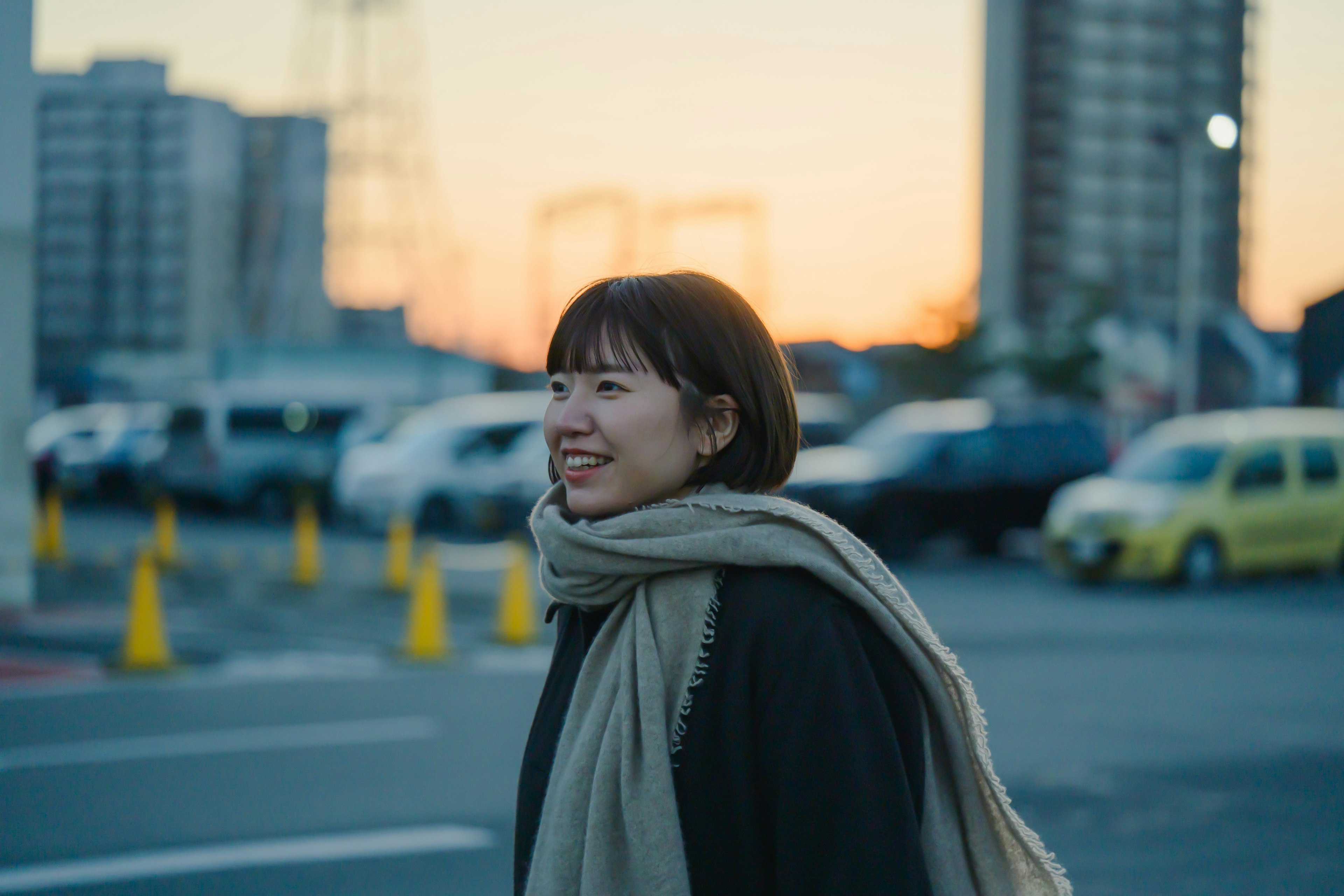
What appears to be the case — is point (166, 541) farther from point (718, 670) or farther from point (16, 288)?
point (718, 670)

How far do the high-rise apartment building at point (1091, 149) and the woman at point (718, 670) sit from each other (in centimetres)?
8113

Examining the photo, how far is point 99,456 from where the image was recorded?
29391mm

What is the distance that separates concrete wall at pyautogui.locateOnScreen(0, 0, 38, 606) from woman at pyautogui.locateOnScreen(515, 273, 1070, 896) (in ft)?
12.4

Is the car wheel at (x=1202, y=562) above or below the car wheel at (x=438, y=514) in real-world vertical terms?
above

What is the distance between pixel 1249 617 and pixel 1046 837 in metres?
8.19

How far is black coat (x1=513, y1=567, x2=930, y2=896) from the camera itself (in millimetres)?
1554

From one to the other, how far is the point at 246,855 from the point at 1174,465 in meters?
12.7

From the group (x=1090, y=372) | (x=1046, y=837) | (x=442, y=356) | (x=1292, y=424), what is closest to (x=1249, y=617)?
(x=1292, y=424)

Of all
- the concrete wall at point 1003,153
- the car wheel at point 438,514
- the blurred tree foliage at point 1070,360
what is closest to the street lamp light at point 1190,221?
the blurred tree foliage at point 1070,360

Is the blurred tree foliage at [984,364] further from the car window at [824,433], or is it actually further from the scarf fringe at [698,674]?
the scarf fringe at [698,674]

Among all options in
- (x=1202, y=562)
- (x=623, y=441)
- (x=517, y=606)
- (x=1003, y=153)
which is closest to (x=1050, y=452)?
(x=1202, y=562)

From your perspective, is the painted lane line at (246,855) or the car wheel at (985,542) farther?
the car wheel at (985,542)

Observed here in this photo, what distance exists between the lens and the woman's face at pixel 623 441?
1.78 meters

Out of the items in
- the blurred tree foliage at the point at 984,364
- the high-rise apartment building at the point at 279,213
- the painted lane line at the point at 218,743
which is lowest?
the painted lane line at the point at 218,743
